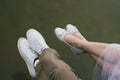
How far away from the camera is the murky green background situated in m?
1.54

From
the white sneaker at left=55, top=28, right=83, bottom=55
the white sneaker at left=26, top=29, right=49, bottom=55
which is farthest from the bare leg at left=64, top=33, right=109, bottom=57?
the white sneaker at left=26, top=29, right=49, bottom=55

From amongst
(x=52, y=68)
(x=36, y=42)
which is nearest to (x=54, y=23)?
(x=36, y=42)

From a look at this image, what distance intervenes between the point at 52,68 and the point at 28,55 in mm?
239

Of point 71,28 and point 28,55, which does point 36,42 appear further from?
point 71,28

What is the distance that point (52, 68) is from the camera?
116cm

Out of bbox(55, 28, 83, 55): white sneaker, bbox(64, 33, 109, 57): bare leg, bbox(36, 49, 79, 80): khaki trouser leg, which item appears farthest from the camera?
bbox(55, 28, 83, 55): white sneaker

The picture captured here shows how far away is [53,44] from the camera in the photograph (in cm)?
163

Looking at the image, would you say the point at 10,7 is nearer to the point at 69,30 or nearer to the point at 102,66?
the point at 69,30

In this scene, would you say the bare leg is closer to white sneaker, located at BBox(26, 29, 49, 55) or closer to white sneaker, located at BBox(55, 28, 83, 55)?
white sneaker, located at BBox(55, 28, 83, 55)

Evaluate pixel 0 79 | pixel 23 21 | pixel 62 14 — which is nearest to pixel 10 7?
pixel 23 21

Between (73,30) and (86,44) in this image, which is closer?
(86,44)

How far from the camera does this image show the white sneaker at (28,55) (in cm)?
133

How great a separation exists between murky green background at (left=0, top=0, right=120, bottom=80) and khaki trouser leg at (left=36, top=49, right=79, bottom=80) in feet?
1.04

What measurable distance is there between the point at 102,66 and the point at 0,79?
0.62 m
